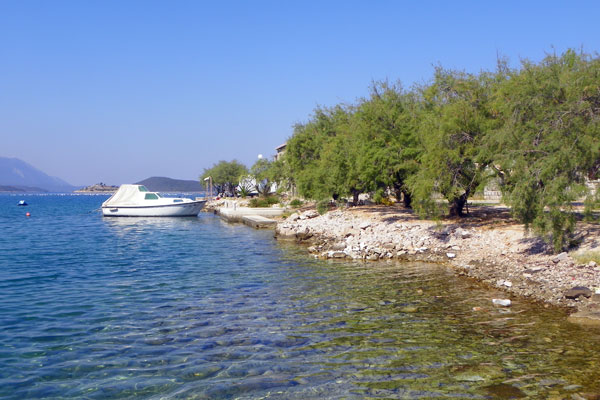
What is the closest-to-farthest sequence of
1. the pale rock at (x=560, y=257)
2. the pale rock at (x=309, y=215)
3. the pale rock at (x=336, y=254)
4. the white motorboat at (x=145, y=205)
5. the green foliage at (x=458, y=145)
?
the pale rock at (x=560, y=257) < the green foliage at (x=458, y=145) < the pale rock at (x=336, y=254) < the pale rock at (x=309, y=215) < the white motorboat at (x=145, y=205)

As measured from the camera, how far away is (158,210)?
170ft

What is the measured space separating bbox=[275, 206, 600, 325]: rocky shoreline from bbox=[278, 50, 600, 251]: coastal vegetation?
1.14 metres

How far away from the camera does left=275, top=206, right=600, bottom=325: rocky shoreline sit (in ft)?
43.8

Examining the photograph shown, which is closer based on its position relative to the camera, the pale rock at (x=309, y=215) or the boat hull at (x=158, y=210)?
the pale rock at (x=309, y=215)

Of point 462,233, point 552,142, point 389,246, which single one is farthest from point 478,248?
point 552,142

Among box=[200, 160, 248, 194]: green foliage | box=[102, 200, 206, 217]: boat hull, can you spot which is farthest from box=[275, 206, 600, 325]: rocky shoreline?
box=[200, 160, 248, 194]: green foliage

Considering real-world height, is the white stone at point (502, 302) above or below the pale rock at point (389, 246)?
below

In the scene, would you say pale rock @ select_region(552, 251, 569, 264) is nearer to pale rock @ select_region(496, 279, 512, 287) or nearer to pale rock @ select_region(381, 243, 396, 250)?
pale rock @ select_region(496, 279, 512, 287)

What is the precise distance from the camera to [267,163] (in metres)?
66.0

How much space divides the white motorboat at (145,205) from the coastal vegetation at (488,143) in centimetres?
2119

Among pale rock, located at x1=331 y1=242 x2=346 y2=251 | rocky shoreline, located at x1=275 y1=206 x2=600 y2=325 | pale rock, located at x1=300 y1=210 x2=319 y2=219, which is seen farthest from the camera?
pale rock, located at x1=300 y1=210 x2=319 y2=219

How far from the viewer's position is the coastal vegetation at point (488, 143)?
1536 centimetres

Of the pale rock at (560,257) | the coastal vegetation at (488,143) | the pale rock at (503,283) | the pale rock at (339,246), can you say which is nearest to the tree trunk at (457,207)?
the coastal vegetation at (488,143)

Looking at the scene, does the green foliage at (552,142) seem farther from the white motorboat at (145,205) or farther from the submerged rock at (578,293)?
the white motorboat at (145,205)
